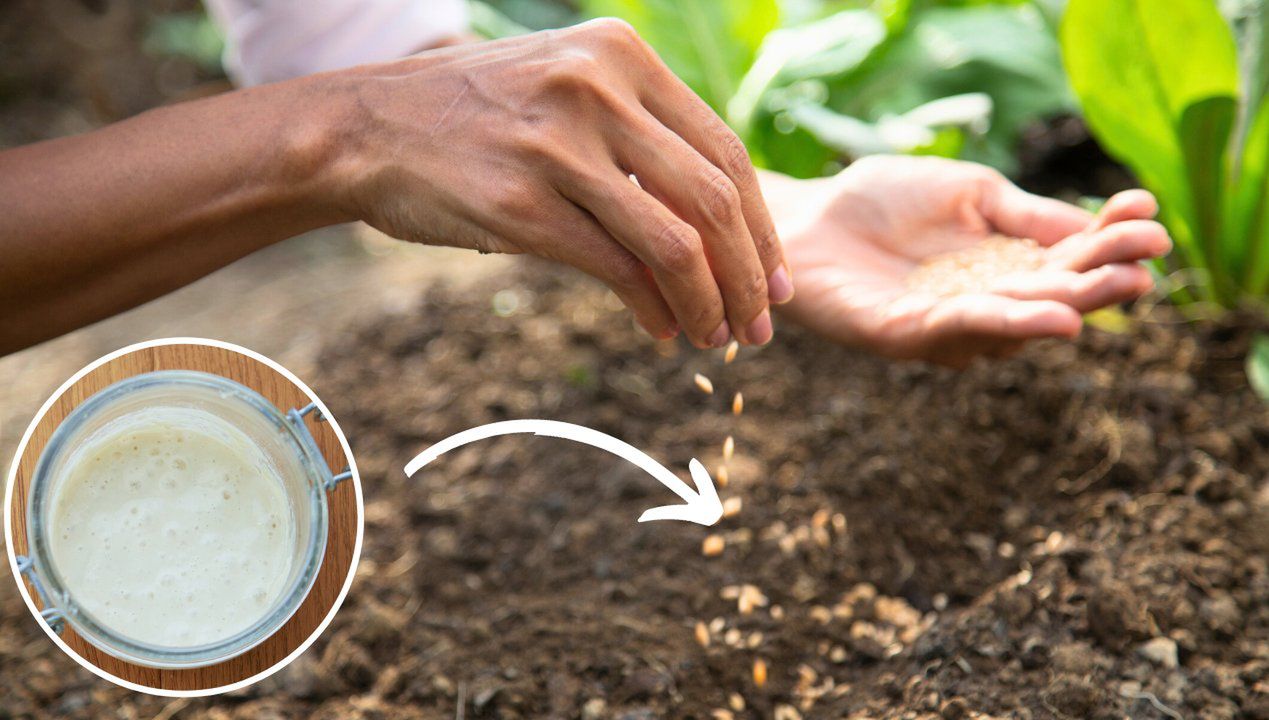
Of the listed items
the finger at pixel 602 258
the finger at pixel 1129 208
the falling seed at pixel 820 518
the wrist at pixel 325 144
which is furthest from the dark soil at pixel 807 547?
the wrist at pixel 325 144

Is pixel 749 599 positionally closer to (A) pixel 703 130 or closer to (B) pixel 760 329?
(B) pixel 760 329

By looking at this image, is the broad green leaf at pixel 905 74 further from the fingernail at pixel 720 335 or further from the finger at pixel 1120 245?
the fingernail at pixel 720 335

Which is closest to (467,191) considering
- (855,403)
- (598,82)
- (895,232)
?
(598,82)

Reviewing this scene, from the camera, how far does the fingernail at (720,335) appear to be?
3.86 ft

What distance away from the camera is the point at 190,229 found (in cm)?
115

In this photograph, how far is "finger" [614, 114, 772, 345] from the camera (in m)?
1.05

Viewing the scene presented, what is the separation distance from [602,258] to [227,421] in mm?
380

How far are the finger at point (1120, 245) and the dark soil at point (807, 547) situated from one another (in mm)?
383

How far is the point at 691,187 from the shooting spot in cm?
105

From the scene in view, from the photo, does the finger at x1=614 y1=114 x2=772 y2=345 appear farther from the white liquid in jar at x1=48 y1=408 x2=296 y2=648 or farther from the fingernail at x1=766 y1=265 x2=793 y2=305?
the white liquid in jar at x1=48 y1=408 x2=296 y2=648

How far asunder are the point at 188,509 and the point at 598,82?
528 mm

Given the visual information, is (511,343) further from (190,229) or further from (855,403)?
(190,229)

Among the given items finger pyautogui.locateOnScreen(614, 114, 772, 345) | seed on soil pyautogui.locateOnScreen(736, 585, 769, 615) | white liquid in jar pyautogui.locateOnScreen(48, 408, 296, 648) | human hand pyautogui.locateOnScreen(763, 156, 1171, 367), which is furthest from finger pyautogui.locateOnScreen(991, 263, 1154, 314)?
white liquid in jar pyautogui.locateOnScreen(48, 408, 296, 648)

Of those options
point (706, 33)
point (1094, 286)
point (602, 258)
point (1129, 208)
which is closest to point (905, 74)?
point (706, 33)
